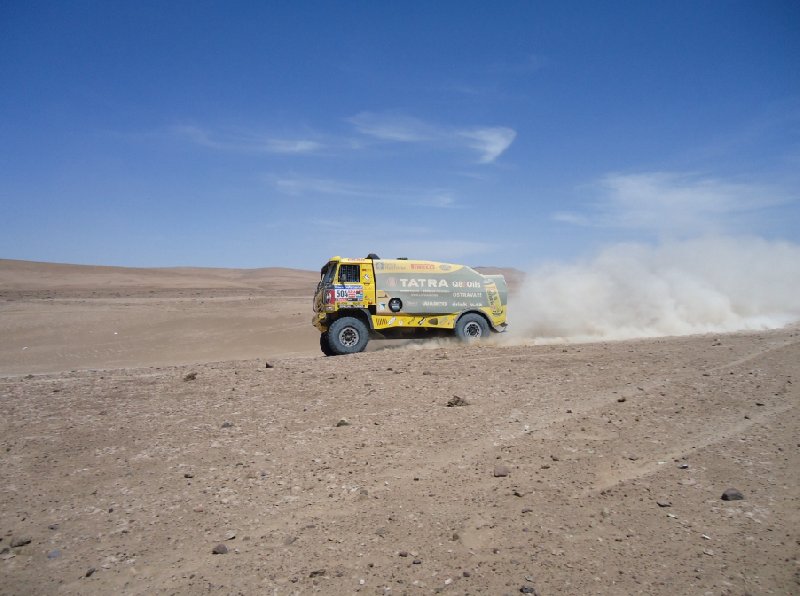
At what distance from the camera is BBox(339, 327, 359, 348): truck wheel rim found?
1445 centimetres

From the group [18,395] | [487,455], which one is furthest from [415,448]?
[18,395]

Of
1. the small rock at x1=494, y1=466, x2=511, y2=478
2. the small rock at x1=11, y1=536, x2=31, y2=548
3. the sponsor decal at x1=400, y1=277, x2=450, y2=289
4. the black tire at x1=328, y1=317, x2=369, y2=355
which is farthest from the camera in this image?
the sponsor decal at x1=400, y1=277, x2=450, y2=289

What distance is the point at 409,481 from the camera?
538 centimetres

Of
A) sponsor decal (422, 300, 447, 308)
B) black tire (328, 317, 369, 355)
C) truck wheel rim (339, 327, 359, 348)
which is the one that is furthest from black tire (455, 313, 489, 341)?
truck wheel rim (339, 327, 359, 348)

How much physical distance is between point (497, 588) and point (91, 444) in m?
4.79

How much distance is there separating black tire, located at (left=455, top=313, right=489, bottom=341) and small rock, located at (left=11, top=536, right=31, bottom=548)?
11919 millimetres

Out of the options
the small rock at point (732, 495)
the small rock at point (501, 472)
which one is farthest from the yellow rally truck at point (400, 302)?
the small rock at point (732, 495)

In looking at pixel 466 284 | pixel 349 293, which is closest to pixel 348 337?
pixel 349 293

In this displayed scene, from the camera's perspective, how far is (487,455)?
5.97 metres

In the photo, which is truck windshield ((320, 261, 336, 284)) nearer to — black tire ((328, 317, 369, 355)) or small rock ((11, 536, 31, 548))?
black tire ((328, 317, 369, 355))

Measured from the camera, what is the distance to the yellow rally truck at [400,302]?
47.6ft

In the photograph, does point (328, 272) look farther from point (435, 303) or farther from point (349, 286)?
point (435, 303)

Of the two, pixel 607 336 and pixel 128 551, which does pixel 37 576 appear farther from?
pixel 607 336

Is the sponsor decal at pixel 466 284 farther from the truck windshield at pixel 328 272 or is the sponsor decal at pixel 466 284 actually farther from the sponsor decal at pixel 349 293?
the truck windshield at pixel 328 272
